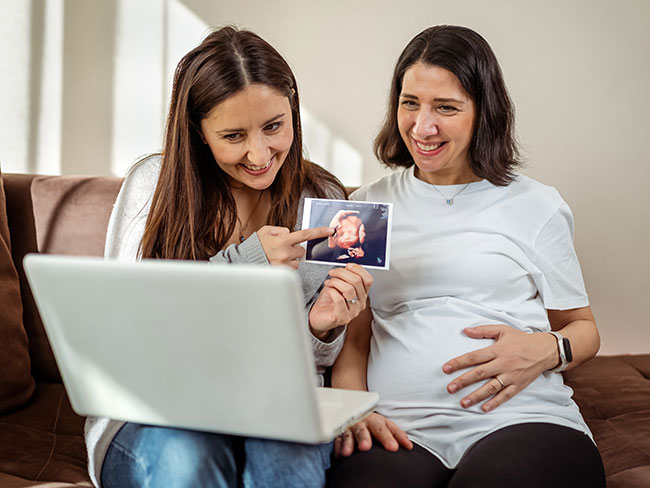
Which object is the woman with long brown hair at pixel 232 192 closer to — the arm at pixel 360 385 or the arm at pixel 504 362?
the arm at pixel 360 385

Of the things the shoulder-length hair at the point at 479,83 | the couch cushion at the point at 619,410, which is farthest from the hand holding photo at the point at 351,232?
the couch cushion at the point at 619,410

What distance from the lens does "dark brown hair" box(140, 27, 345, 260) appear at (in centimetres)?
161

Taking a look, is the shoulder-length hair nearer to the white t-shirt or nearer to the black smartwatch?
the white t-shirt

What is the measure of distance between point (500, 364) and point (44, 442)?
46.5 inches

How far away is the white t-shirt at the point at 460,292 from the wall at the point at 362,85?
0.89 meters

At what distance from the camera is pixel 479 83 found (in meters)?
1.64

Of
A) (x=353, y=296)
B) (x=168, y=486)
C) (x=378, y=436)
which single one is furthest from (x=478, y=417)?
(x=168, y=486)

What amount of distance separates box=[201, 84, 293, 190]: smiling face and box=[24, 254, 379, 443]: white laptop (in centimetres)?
71

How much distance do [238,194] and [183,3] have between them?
1227mm

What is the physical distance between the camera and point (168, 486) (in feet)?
3.76

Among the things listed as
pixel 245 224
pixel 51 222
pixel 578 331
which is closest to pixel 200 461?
pixel 245 224

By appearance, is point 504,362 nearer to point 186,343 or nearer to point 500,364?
point 500,364

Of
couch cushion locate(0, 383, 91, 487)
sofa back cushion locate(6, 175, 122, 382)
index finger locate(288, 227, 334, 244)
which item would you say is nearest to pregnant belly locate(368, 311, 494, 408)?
index finger locate(288, 227, 334, 244)

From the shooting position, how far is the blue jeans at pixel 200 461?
1.16 m
